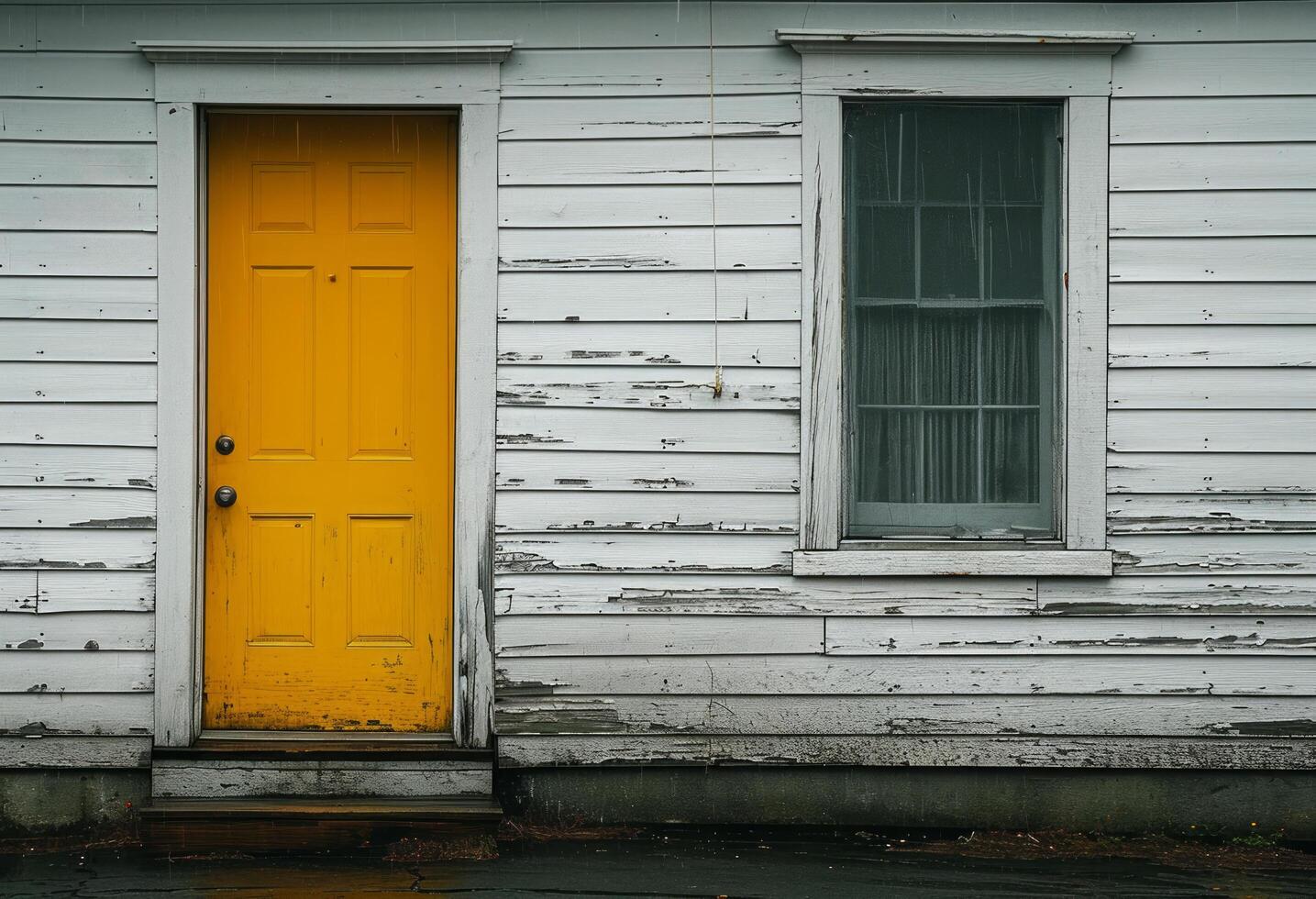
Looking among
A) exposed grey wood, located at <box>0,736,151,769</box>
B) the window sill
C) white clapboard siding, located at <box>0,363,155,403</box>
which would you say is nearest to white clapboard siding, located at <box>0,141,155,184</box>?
Result: white clapboard siding, located at <box>0,363,155,403</box>

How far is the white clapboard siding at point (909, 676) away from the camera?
4828mm

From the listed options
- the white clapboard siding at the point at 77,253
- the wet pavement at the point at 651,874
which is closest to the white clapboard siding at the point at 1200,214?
the wet pavement at the point at 651,874

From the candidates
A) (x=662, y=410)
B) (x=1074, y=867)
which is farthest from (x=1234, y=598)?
(x=662, y=410)

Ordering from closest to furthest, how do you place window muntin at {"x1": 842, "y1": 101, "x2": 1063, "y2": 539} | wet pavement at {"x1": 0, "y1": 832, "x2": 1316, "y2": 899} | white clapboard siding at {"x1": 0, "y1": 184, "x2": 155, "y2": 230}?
wet pavement at {"x1": 0, "y1": 832, "x2": 1316, "y2": 899} < white clapboard siding at {"x1": 0, "y1": 184, "x2": 155, "y2": 230} < window muntin at {"x1": 842, "y1": 101, "x2": 1063, "y2": 539}

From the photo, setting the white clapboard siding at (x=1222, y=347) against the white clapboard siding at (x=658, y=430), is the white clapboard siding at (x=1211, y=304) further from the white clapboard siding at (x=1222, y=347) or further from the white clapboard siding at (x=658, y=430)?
the white clapboard siding at (x=658, y=430)

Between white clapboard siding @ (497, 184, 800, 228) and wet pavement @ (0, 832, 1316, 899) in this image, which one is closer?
wet pavement @ (0, 832, 1316, 899)

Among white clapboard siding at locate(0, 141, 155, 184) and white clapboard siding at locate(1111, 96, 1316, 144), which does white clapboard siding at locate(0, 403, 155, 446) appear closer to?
white clapboard siding at locate(0, 141, 155, 184)

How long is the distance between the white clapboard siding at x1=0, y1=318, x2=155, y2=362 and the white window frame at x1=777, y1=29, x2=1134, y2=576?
2579mm

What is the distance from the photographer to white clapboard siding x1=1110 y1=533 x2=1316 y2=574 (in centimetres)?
482

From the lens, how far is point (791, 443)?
189 inches

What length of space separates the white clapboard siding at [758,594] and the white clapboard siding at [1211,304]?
3.74ft

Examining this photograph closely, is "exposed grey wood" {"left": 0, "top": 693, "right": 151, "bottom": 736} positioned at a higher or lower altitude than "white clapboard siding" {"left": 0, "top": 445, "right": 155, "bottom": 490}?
lower

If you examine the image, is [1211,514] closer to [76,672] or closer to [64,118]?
[76,672]

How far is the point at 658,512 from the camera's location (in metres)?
4.83
